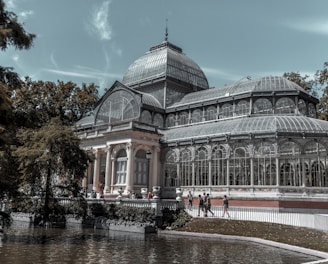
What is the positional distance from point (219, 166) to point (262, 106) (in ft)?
Answer: 27.8

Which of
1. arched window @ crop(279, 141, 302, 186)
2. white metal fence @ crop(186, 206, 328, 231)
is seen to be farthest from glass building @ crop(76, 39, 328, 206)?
white metal fence @ crop(186, 206, 328, 231)

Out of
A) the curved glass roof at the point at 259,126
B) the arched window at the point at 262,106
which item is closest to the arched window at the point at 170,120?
the curved glass roof at the point at 259,126

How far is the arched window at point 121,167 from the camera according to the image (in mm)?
38750

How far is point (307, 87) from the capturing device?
54688 millimetres

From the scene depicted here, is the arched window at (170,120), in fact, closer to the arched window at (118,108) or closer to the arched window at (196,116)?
the arched window at (196,116)

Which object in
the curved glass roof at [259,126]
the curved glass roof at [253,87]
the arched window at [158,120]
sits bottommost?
the curved glass roof at [259,126]

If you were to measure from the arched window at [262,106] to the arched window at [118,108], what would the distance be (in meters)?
12.8

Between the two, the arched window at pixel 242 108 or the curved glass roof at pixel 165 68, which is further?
the curved glass roof at pixel 165 68

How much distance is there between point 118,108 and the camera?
1729 inches

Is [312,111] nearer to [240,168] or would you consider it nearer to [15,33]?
[240,168]

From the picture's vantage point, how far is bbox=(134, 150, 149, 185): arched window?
38719 mm

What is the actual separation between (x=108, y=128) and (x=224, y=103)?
1273 cm

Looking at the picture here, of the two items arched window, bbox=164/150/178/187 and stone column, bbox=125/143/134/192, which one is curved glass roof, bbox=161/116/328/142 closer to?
arched window, bbox=164/150/178/187

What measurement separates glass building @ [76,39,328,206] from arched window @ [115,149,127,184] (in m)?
0.10
